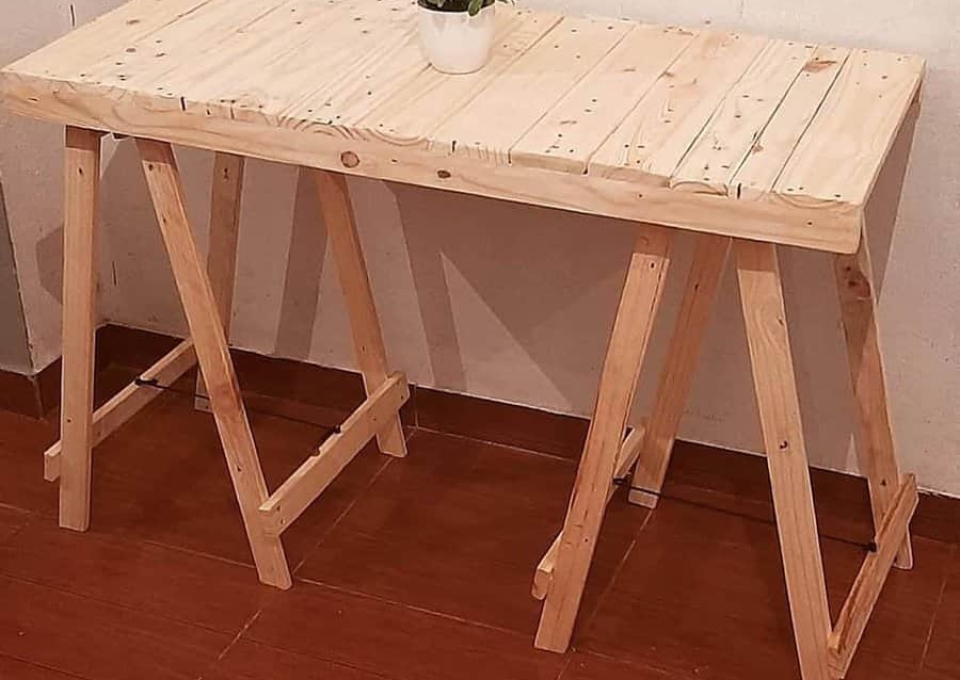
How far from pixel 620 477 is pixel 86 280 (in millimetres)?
704

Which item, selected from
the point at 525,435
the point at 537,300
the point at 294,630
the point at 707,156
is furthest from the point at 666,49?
the point at 294,630

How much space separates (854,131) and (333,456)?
797 millimetres

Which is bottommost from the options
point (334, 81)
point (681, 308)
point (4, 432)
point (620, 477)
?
point (4, 432)

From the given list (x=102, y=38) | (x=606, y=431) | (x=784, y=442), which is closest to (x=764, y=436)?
(x=784, y=442)

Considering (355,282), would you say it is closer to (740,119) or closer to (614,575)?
(614,575)

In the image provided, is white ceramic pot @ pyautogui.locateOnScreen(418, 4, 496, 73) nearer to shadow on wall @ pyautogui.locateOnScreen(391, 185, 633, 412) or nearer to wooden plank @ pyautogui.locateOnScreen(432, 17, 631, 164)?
wooden plank @ pyautogui.locateOnScreen(432, 17, 631, 164)

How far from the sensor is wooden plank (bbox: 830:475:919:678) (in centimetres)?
167

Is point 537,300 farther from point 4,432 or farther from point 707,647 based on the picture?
point 4,432

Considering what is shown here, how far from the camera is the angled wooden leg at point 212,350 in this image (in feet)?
5.49

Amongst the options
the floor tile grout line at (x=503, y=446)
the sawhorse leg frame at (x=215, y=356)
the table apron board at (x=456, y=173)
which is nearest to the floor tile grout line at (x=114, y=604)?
the sawhorse leg frame at (x=215, y=356)

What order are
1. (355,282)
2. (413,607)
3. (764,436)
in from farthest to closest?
(355,282), (413,607), (764,436)

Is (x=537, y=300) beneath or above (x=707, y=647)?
above

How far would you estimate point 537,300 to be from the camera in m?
2.02

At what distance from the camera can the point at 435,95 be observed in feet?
5.12
